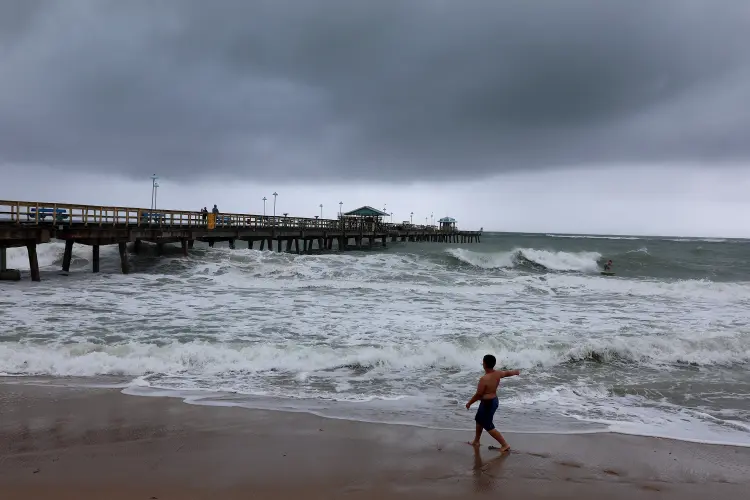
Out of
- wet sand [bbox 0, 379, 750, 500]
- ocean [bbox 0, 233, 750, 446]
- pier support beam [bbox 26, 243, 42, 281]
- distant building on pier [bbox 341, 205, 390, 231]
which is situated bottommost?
ocean [bbox 0, 233, 750, 446]

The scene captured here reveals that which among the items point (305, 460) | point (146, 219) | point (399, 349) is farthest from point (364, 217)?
point (305, 460)

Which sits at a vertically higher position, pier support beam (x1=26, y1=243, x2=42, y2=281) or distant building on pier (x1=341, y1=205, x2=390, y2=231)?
distant building on pier (x1=341, y1=205, x2=390, y2=231)

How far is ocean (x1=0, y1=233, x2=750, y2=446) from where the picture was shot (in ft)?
22.9

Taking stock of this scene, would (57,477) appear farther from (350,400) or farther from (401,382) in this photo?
(401,382)

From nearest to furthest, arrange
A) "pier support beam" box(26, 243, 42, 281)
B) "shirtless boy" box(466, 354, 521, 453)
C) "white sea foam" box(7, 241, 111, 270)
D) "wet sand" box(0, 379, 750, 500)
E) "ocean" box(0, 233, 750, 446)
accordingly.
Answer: "wet sand" box(0, 379, 750, 500), "shirtless boy" box(466, 354, 521, 453), "ocean" box(0, 233, 750, 446), "pier support beam" box(26, 243, 42, 281), "white sea foam" box(7, 241, 111, 270)

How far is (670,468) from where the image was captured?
511cm

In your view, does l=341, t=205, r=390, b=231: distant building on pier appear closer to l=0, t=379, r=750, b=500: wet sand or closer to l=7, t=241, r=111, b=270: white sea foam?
l=7, t=241, r=111, b=270: white sea foam

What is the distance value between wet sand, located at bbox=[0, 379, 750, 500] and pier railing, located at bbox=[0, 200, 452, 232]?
17.4 meters

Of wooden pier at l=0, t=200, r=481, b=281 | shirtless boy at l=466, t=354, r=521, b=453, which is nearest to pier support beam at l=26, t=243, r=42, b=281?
wooden pier at l=0, t=200, r=481, b=281

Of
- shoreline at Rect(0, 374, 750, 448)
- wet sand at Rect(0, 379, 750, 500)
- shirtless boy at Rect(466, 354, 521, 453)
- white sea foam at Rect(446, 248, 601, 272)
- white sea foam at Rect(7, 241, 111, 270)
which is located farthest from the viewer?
white sea foam at Rect(446, 248, 601, 272)

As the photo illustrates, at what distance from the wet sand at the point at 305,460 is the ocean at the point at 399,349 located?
0.56 metres

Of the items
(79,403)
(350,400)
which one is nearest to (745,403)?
(350,400)

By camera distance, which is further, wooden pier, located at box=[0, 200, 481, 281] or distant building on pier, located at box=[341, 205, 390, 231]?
distant building on pier, located at box=[341, 205, 390, 231]

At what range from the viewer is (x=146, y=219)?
27859 millimetres
